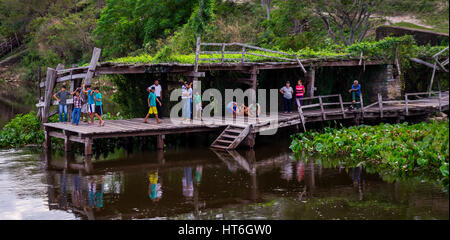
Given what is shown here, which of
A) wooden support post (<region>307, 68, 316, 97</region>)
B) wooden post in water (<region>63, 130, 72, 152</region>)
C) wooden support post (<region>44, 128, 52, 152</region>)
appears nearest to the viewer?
wooden post in water (<region>63, 130, 72, 152</region>)

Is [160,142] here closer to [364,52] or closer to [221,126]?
[221,126]

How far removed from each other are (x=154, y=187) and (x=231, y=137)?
6276mm

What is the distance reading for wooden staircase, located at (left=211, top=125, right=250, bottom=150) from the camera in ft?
64.8

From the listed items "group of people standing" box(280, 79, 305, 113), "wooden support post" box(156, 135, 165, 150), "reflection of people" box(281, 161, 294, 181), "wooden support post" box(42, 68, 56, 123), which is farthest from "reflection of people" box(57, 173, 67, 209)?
"group of people standing" box(280, 79, 305, 113)

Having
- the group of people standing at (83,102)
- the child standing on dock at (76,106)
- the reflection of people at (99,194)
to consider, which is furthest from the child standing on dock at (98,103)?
the reflection of people at (99,194)

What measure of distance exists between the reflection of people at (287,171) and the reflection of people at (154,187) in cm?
347

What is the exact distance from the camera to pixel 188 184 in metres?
14.6

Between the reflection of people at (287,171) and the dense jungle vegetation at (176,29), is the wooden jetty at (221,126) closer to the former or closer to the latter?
the dense jungle vegetation at (176,29)

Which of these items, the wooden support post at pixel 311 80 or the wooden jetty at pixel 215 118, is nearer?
the wooden jetty at pixel 215 118

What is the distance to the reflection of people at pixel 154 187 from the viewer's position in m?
13.2

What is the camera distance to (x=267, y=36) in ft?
121

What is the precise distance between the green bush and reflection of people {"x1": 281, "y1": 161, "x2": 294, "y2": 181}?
9.65 meters

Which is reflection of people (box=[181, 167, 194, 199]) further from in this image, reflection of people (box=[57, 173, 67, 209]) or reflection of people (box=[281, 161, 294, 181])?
reflection of people (box=[57, 173, 67, 209])

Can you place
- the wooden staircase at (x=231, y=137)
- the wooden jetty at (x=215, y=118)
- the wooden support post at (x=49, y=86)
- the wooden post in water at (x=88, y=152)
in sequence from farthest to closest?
1. the wooden support post at (x=49, y=86)
2. the wooden staircase at (x=231, y=137)
3. the wooden jetty at (x=215, y=118)
4. the wooden post in water at (x=88, y=152)
